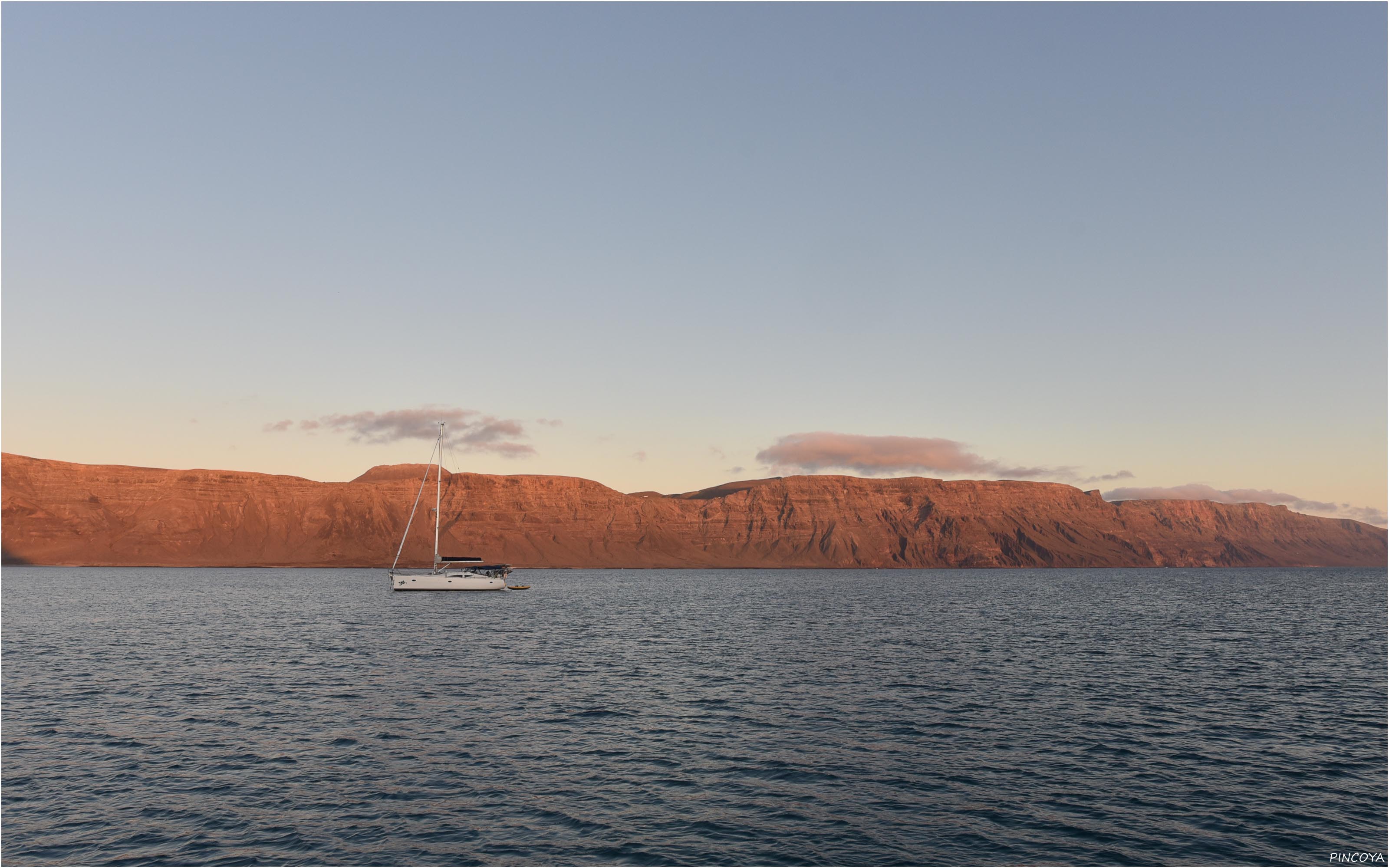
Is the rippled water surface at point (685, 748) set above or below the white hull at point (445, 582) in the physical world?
above

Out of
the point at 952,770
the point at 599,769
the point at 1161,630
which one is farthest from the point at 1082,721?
the point at 1161,630

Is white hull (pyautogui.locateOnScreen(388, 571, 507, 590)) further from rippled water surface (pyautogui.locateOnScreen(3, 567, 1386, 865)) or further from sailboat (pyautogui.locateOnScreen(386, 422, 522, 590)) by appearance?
rippled water surface (pyautogui.locateOnScreen(3, 567, 1386, 865))

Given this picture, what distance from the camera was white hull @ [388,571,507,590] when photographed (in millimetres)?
120000

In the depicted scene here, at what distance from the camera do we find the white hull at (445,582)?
120 m

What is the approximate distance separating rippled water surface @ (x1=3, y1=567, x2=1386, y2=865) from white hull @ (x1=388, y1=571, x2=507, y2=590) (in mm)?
50343

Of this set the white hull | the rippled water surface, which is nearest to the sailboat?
the white hull

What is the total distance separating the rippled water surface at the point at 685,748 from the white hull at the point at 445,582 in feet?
165

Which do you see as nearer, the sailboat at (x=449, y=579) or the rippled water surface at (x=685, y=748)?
the rippled water surface at (x=685, y=748)

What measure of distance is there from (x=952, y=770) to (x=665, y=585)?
494ft

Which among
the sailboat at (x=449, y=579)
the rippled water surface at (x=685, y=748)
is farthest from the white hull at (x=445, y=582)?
the rippled water surface at (x=685, y=748)

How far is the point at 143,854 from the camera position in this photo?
20953 mm

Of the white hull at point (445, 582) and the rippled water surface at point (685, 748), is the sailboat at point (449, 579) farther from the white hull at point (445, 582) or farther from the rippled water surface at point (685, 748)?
the rippled water surface at point (685, 748)

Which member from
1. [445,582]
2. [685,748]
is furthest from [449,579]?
[685,748]

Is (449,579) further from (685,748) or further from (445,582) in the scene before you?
(685,748)
